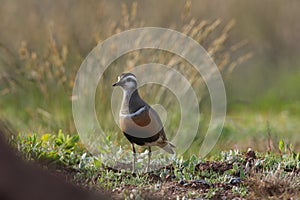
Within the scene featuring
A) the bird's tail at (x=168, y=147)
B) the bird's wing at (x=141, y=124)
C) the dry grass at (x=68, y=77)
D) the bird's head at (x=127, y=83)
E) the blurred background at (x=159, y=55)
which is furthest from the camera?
the blurred background at (x=159, y=55)

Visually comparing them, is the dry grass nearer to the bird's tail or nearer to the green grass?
the bird's tail

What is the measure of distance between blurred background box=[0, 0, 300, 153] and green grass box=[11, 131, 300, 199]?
1797 millimetres

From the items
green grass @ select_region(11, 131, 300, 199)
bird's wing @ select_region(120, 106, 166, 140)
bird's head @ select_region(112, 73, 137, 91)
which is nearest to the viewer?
green grass @ select_region(11, 131, 300, 199)

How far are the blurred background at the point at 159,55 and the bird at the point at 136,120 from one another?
2.04m

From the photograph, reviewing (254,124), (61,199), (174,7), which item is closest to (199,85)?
(254,124)

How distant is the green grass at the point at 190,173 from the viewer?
4562 mm

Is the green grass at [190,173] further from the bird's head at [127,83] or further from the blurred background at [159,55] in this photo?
the blurred background at [159,55]

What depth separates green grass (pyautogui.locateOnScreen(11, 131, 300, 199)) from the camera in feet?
15.0

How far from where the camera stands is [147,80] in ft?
28.1

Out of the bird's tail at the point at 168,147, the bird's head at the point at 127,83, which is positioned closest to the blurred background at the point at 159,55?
the bird's tail at the point at 168,147

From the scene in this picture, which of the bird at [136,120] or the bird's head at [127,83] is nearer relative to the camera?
the bird at [136,120]

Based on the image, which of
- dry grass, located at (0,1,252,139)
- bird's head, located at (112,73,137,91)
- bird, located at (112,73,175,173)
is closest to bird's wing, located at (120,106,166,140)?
bird, located at (112,73,175,173)

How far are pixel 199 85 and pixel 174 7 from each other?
3945 millimetres

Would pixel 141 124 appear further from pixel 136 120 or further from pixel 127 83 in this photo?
pixel 127 83
